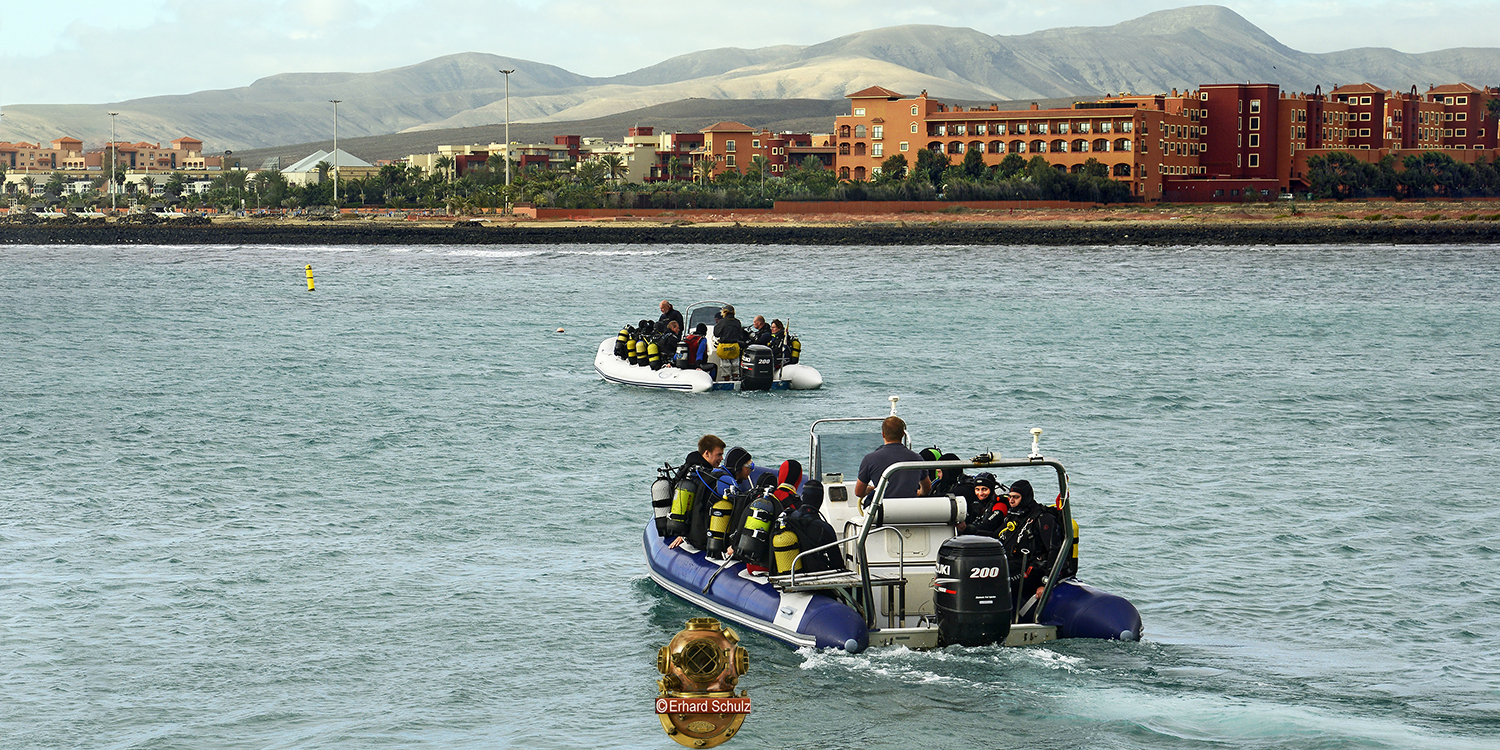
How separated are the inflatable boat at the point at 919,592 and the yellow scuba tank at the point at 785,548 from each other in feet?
0.25

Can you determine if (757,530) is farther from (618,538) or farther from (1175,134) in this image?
(1175,134)

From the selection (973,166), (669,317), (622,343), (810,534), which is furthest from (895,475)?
(973,166)

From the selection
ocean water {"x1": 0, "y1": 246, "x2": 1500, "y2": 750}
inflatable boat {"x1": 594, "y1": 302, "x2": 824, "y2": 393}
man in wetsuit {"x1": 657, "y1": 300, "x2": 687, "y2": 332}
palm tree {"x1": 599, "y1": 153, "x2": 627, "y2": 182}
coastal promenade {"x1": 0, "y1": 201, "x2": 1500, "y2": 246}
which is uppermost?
palm tree {"x1": 599, "y1": 153, "x2": 627, "y2": 182}

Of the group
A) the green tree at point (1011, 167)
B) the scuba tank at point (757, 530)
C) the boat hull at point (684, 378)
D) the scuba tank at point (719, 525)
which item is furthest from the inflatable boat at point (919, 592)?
the green tree at point (1011, 167)

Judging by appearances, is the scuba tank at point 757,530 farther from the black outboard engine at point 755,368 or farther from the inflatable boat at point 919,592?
the black outboard engine at point 755,368

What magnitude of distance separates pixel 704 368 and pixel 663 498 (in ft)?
55.7

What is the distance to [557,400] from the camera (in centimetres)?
3434

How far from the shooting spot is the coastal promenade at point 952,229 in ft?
397

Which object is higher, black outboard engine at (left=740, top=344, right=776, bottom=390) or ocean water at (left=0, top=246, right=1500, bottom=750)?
black outboard engine at (left=740, top=344, right=776, bottom=390)

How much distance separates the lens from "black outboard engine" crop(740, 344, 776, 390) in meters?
31.6

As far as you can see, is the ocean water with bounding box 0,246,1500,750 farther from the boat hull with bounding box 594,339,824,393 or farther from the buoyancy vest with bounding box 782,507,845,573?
the buoyancy vest with bounding box 782,507,845,573

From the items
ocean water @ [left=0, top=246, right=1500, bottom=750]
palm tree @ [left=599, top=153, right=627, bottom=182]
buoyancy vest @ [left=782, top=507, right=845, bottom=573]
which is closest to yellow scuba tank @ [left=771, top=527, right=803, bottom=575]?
buoyancy vest @ [left=782, top=507, right=845, bottom=573]

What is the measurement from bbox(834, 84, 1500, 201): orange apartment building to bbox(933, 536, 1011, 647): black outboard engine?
13796 cm

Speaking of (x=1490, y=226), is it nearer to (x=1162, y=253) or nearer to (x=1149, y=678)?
(x=1162, y=253)
